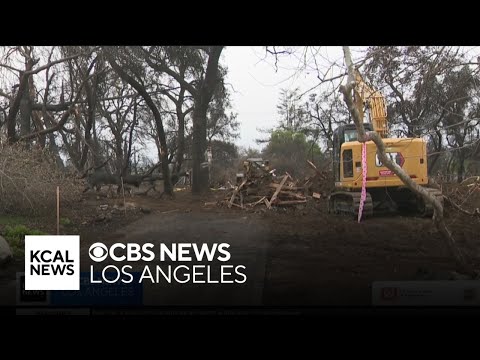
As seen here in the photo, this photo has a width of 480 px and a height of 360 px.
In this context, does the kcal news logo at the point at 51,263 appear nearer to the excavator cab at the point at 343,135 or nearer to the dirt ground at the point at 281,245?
the dirt ground at the point at 281,245

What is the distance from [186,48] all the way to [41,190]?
1.53 metres

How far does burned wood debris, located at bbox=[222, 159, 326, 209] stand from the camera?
3514mm

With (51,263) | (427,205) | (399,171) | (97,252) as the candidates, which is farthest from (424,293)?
(51,263)

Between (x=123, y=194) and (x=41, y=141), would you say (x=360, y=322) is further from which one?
(x=41, y=141)

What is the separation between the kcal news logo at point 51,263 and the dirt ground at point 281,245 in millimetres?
67

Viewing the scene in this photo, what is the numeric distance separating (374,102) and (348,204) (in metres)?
0.78

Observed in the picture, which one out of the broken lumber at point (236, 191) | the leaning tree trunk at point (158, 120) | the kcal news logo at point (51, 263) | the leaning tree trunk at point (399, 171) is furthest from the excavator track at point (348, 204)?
the kcal news logo at point (51, 263)

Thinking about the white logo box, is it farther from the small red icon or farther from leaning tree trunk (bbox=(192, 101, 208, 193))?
leaning tree trunk (bbox=(192, 101, 208, 193))

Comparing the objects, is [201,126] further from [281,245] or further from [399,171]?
[399,171]

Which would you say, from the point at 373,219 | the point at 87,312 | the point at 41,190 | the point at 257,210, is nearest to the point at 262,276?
the point at 257,210

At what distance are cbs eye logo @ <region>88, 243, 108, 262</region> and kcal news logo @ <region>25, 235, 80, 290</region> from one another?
9 centimetres

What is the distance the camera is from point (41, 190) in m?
3.61

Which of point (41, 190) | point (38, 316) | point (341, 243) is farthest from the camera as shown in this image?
point (41, 190)

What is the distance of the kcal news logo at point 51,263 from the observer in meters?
3.09
